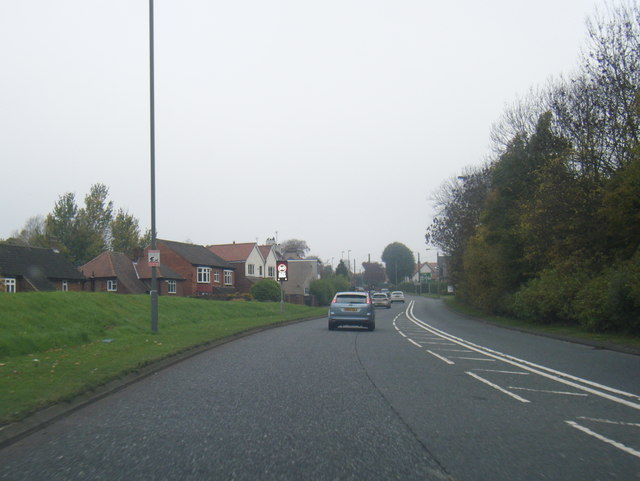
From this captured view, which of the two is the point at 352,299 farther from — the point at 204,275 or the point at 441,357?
the point at 204,275

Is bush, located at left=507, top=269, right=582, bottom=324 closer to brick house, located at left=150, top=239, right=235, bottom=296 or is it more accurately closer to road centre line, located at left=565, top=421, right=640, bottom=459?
road centre line, located at left=565, top=421, right=640, bottom=459

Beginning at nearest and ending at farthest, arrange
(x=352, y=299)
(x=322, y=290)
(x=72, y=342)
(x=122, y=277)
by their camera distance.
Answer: (x=72, y=342) → (x=352, y=299) → (x=122, y=277) → (x=322, y=290)

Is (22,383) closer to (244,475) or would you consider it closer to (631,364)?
(244,475)

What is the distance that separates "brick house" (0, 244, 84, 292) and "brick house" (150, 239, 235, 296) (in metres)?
10.3

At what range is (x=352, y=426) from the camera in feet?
21.3

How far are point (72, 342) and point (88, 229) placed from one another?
5839 centimetres

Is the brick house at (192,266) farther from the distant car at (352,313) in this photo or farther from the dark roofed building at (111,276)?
the distant car at (352,313)

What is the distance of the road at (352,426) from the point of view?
4961mm

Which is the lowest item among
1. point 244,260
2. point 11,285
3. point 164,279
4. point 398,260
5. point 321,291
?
point 321,291

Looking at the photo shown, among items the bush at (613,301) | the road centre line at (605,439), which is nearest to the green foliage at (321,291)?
the bush at (613,301)

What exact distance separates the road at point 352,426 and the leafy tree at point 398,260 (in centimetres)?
14164

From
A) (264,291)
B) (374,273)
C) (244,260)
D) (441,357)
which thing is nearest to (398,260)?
(374,273)

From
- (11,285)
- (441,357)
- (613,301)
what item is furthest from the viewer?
(11,285)

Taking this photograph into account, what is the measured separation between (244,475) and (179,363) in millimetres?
8224
